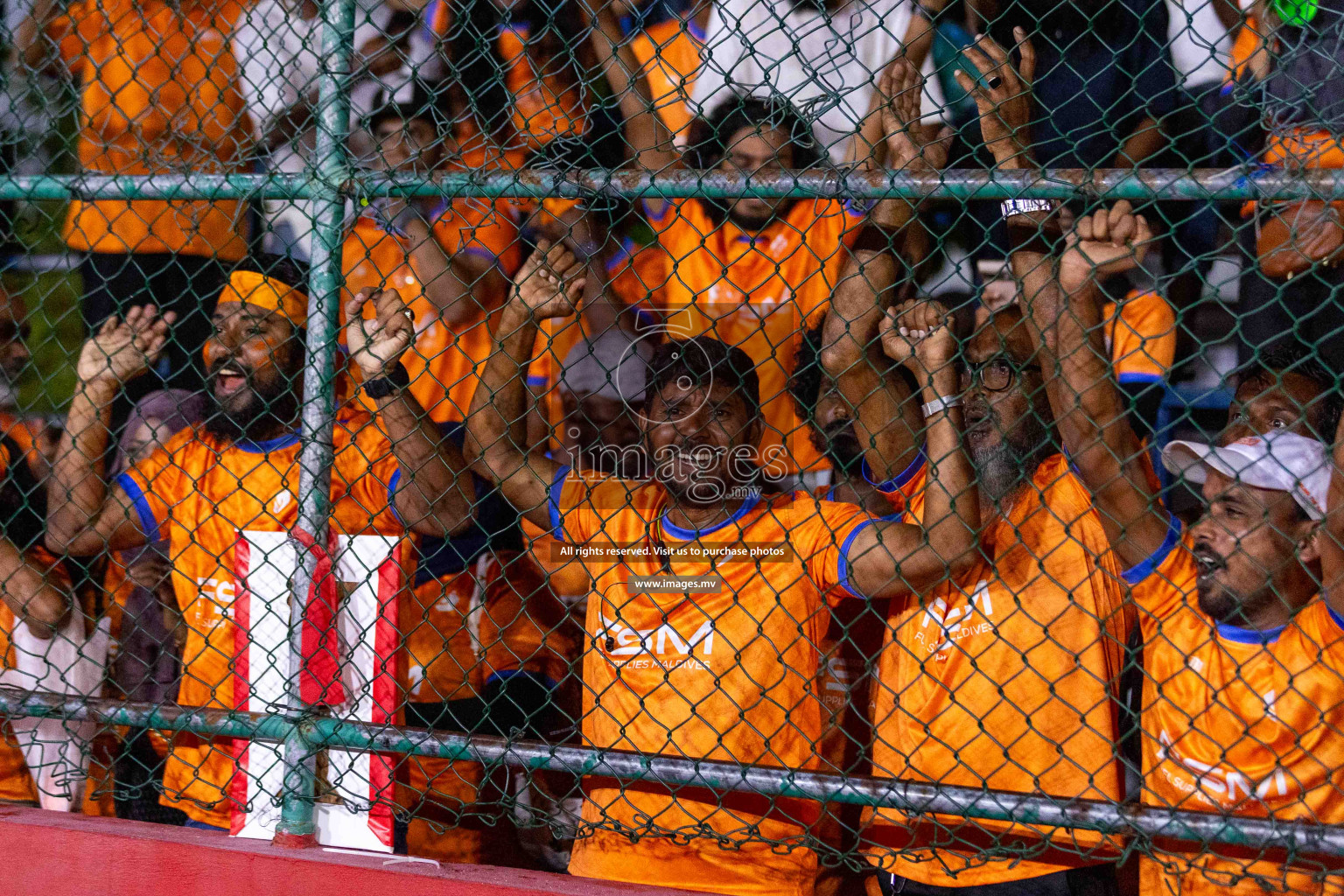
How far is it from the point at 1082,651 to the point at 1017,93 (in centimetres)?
118

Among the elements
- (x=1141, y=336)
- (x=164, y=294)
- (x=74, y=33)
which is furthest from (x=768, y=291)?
(x=74, y=33)

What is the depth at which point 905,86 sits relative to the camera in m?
2.50

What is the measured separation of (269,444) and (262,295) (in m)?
0.51

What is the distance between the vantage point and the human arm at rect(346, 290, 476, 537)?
270 cm

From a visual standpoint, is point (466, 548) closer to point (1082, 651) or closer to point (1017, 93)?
point (1082, 651)

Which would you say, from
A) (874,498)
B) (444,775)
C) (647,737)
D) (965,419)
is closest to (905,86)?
(965,419)

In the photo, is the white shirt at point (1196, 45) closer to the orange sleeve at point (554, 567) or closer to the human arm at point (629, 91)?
the human arm at point (629, 91)

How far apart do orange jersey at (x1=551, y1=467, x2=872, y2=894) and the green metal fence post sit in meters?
0.63

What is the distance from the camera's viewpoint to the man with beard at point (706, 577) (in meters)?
2.45

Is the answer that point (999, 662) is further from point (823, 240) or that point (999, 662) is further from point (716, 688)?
point (823, 240)

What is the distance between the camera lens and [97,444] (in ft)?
10.4

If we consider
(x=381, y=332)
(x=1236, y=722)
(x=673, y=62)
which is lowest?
(x=1236, y=722)

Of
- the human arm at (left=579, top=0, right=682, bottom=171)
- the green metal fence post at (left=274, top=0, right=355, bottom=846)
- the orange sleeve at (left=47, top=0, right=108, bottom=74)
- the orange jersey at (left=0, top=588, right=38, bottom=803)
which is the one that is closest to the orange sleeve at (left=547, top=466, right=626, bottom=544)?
the green metal fence post at (left=274, top=0, right=355, bottom=846)

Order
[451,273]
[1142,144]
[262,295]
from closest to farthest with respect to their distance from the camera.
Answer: [1142,144] < [262,295] < [451,273]
